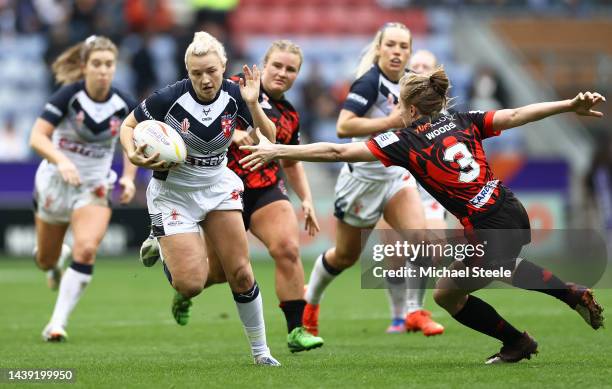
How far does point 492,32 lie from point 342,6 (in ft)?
10.3

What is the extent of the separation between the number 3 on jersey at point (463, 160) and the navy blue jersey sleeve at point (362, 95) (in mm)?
2280

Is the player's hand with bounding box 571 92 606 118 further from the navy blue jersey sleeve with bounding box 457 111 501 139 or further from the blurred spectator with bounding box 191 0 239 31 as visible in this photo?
the blurred spectator with bounding box 191 0 239 31

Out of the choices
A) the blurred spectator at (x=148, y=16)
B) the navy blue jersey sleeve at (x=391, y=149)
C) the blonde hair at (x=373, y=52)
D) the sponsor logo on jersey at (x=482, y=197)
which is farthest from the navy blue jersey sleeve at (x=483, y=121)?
the blurred spectator at (x=148, y=16)

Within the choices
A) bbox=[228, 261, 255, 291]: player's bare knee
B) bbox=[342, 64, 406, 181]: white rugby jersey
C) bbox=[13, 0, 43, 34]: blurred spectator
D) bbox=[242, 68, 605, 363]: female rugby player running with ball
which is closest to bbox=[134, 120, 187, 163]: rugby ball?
bbox=[242, 68, 605, 363]: female rugby player running with ball

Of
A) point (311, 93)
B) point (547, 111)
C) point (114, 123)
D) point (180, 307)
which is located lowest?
point (180, 307)

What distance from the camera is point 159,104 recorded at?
6.97 meters

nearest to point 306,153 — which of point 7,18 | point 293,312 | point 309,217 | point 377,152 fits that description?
point 377,152

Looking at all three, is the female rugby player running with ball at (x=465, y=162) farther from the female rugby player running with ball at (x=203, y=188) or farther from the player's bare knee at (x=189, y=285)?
the player's bare knee at (x=189, y=285)

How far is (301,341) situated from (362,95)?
2216 millimetres

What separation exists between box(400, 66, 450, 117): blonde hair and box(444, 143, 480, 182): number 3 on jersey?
31 cm

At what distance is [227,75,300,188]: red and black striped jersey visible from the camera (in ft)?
27.4

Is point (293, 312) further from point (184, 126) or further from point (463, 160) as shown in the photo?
point (463, 160)

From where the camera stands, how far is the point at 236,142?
25.4ft

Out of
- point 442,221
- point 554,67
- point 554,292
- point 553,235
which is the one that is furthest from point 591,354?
point 554,67
